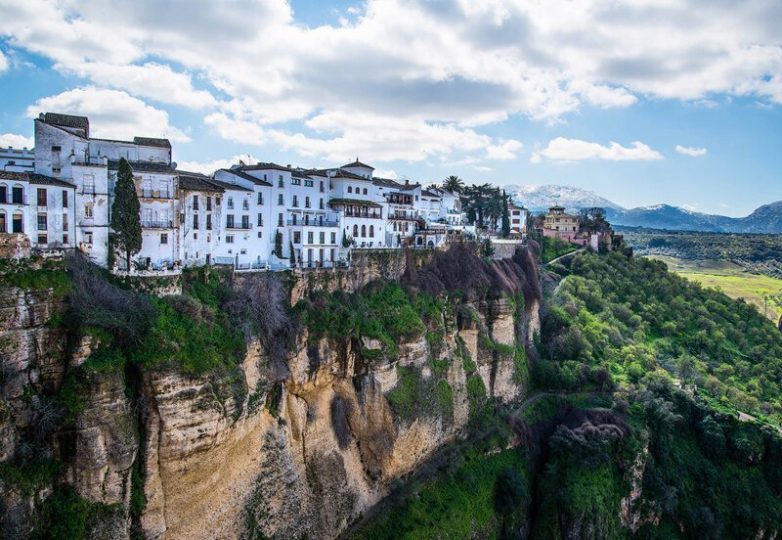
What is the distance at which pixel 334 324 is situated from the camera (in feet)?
111

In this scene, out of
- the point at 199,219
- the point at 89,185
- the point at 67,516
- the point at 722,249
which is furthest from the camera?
the point at 722,249

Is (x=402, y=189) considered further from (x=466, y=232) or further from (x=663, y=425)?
(x=663, y=425)

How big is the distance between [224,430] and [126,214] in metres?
11.4

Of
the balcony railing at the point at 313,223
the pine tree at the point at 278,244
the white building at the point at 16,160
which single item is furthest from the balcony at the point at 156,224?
the balcony railing at the point at 313,223

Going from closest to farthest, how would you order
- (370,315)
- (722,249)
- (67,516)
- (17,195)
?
(67,516) < (17,195) < (370,315) < (722,249)

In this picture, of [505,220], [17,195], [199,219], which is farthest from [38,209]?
[505,220]

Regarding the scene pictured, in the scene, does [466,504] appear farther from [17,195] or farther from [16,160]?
[16,160]

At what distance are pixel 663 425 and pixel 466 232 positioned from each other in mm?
23445

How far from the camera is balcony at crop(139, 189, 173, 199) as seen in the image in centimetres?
3067

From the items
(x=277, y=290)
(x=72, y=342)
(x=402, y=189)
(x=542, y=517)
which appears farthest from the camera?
(x=402, y=189)

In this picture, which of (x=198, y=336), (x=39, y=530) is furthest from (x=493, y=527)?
(x=39, y=530)

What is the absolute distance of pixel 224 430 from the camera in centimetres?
2555

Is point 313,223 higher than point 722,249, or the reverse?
point 313,223

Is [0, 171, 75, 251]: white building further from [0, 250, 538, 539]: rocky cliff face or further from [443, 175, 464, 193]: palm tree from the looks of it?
[443, 175, 464, 193]: palm tree
